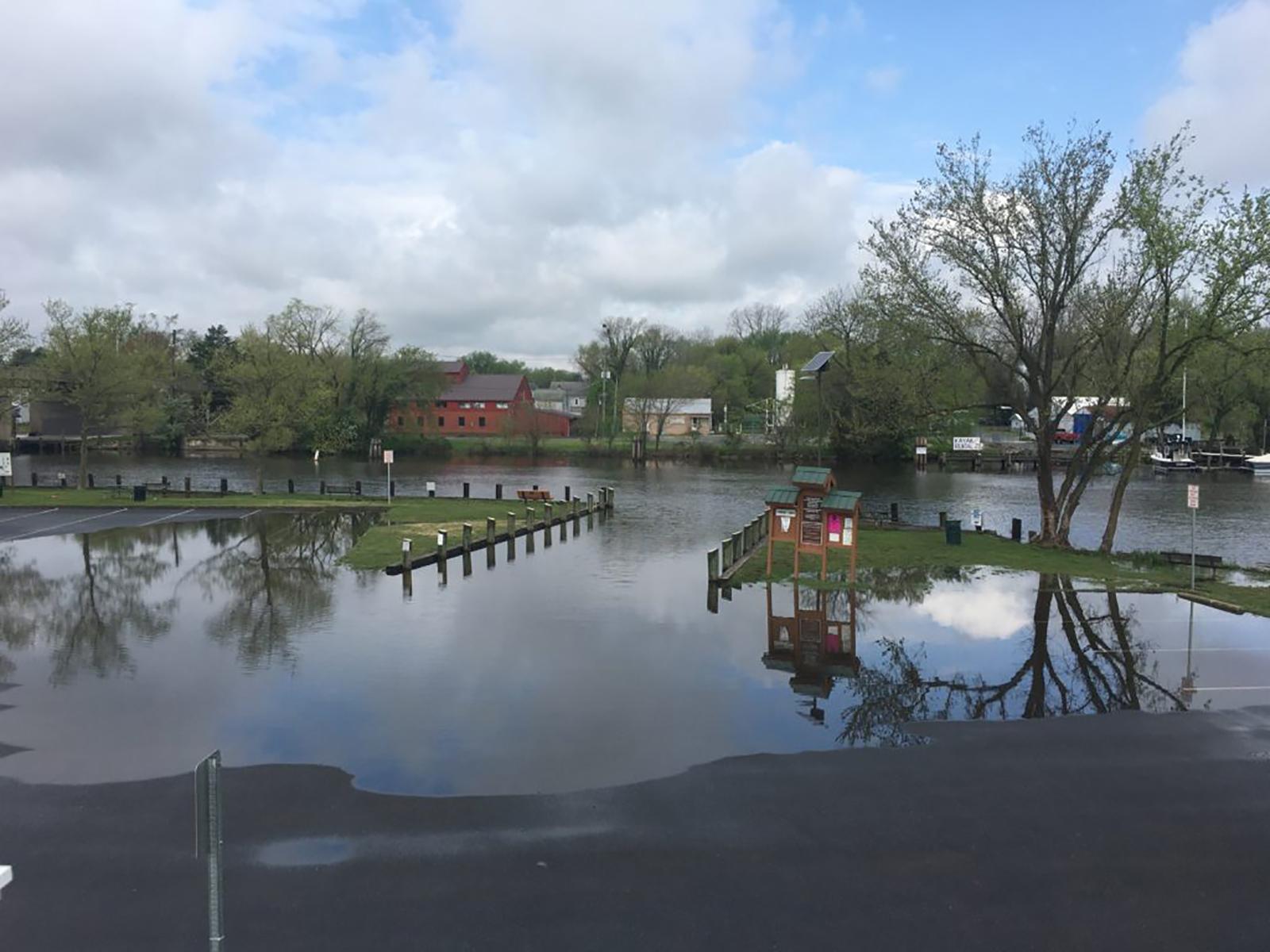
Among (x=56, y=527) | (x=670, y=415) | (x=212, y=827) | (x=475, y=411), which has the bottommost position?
(x=56, y=527)

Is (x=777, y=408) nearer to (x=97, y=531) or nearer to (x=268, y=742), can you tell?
(x=97, y=531)

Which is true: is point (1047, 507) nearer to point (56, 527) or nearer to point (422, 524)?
point (422, 524)

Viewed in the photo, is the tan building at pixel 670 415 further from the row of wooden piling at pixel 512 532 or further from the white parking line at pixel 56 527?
the white parking line at pixel 56 527

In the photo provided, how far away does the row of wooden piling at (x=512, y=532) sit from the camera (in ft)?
79.1

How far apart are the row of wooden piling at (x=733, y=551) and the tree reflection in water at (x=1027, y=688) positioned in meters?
6.04

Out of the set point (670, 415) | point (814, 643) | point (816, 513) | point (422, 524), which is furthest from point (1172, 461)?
point (814, 643)

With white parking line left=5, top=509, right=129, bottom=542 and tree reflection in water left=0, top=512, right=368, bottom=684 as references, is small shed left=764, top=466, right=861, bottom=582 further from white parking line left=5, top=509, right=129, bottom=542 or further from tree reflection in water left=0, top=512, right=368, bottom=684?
white parking line left=5, top=509, right=129, bottom=542

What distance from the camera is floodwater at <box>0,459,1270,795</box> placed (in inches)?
432

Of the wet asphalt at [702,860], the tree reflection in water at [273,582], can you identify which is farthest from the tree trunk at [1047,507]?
the tree reflection in water at [273,582]

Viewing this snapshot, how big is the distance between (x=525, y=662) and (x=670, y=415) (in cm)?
8120

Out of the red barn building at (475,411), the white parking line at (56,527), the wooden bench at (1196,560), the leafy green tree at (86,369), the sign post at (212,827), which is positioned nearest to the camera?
the sign post at (212,827)

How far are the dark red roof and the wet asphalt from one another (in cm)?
9395

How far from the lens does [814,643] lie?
54.4 feet

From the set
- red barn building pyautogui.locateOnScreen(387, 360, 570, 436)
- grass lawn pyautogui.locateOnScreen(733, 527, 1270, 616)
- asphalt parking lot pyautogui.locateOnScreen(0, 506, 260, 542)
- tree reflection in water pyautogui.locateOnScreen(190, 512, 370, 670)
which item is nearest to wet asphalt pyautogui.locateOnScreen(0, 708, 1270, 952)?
tree reflection in water pyautogui.locateOnScreen(190, 512, 370, 670)
